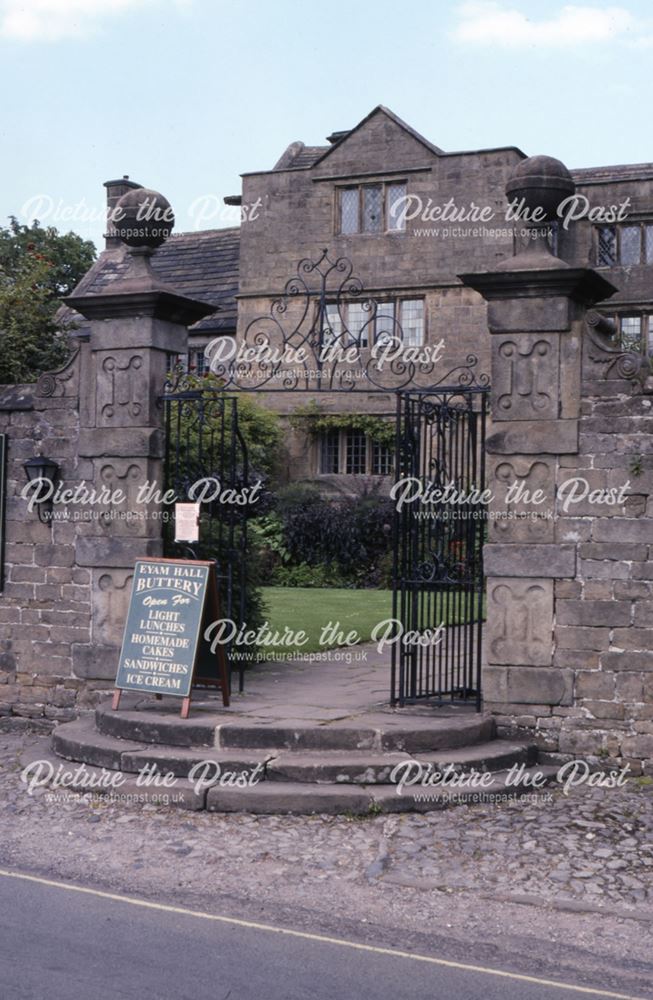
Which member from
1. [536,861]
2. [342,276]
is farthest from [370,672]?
[342,276]

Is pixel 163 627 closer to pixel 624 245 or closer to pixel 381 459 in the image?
pixel 381 459

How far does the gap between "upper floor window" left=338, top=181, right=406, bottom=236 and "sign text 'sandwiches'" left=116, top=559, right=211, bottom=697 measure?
16.5 metres

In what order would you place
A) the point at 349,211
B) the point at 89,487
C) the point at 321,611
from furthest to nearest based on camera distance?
the point at 349,211 → the point at 321,611 → the point at 89,487

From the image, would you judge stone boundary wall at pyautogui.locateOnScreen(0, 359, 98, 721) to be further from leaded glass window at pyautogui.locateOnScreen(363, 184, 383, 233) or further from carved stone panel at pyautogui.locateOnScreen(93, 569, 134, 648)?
leaded glass window at pyautogui.locateOnScreen(363, 184, 383, 233)

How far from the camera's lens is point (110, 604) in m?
9.61

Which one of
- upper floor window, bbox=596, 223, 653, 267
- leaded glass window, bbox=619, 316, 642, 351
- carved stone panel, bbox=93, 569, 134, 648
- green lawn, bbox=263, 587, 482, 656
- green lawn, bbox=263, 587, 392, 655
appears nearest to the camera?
carved stone panel, bbox=93, 569, 134, 648

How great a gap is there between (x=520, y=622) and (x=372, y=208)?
56.9ft

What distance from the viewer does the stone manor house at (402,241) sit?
23.1 meters

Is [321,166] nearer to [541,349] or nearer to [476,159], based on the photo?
[476,159]

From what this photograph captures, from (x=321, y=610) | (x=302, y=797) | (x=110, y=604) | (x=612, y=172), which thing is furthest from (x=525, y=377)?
(x=612, y=172)

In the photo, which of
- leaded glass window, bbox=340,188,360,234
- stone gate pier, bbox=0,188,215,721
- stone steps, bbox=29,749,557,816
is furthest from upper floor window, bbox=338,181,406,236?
stone steps, bbox=29,749,557,816

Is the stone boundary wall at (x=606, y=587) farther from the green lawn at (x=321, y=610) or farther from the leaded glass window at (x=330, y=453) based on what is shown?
the leaded glass window at (x=330, y=453)

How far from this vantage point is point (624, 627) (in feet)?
27.0

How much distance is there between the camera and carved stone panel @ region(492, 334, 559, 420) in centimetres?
848
